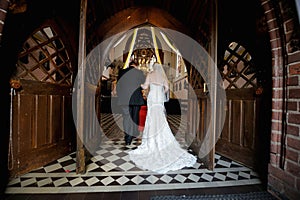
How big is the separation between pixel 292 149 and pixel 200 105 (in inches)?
50.4

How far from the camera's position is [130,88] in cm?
288

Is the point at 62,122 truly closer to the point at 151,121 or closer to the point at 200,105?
the point at 151,121

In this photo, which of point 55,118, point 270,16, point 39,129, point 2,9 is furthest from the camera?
point 55,118

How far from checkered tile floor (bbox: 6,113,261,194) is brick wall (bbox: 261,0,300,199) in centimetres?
41

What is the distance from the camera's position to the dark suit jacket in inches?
113

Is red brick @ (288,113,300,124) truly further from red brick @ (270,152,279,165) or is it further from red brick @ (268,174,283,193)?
red brick @ (268,174,283,193)

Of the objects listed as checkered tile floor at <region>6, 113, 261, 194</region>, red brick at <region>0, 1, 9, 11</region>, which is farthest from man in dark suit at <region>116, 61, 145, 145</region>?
red brick at <region>0, 1, 9, 11</region>

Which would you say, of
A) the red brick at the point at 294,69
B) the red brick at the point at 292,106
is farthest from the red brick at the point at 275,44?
the red brick at the point at 292,106

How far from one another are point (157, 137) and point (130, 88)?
40.0 inches

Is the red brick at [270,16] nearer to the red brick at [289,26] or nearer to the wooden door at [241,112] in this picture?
the red brick at [289,26]

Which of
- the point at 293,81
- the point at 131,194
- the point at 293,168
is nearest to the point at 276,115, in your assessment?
the point at 293,81

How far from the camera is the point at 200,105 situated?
243 cm

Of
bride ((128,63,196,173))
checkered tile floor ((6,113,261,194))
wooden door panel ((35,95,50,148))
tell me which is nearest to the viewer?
checkered tile floor ((6,113,261,194))

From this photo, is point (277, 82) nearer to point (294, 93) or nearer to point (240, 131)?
point (294, 93)
